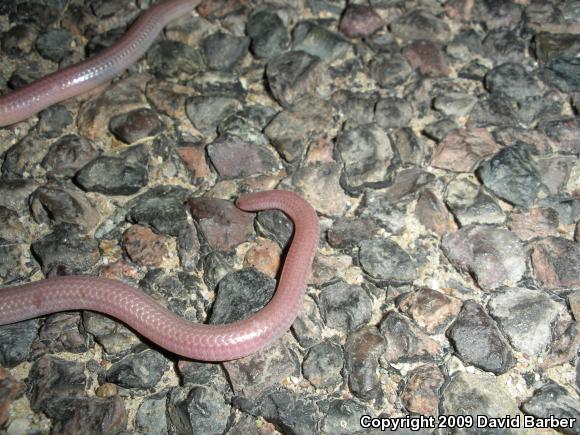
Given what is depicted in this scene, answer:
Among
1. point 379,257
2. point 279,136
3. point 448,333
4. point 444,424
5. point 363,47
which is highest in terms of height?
point 363,47

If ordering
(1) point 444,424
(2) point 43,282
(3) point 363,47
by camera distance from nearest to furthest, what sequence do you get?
1. (1) point 444,424
2. (2) point 43,282
3. (3) point 363,47

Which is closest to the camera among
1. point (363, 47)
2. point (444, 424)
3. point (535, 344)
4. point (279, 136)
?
point (444, 424)

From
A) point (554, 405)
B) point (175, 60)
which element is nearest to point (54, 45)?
point (175, 60)

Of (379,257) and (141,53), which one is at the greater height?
(141,53)

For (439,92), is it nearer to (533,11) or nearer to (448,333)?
(533,11)

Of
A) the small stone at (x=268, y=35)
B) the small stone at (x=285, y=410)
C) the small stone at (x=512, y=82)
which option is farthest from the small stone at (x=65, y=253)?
the small stone at (x=512, y=82)

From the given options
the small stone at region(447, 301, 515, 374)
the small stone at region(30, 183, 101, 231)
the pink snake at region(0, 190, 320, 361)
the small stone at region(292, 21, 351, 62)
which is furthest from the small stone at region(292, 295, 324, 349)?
the small stone at region(292, 21, 351, 62)

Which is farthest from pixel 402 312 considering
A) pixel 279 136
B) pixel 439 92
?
pixel 439 92
